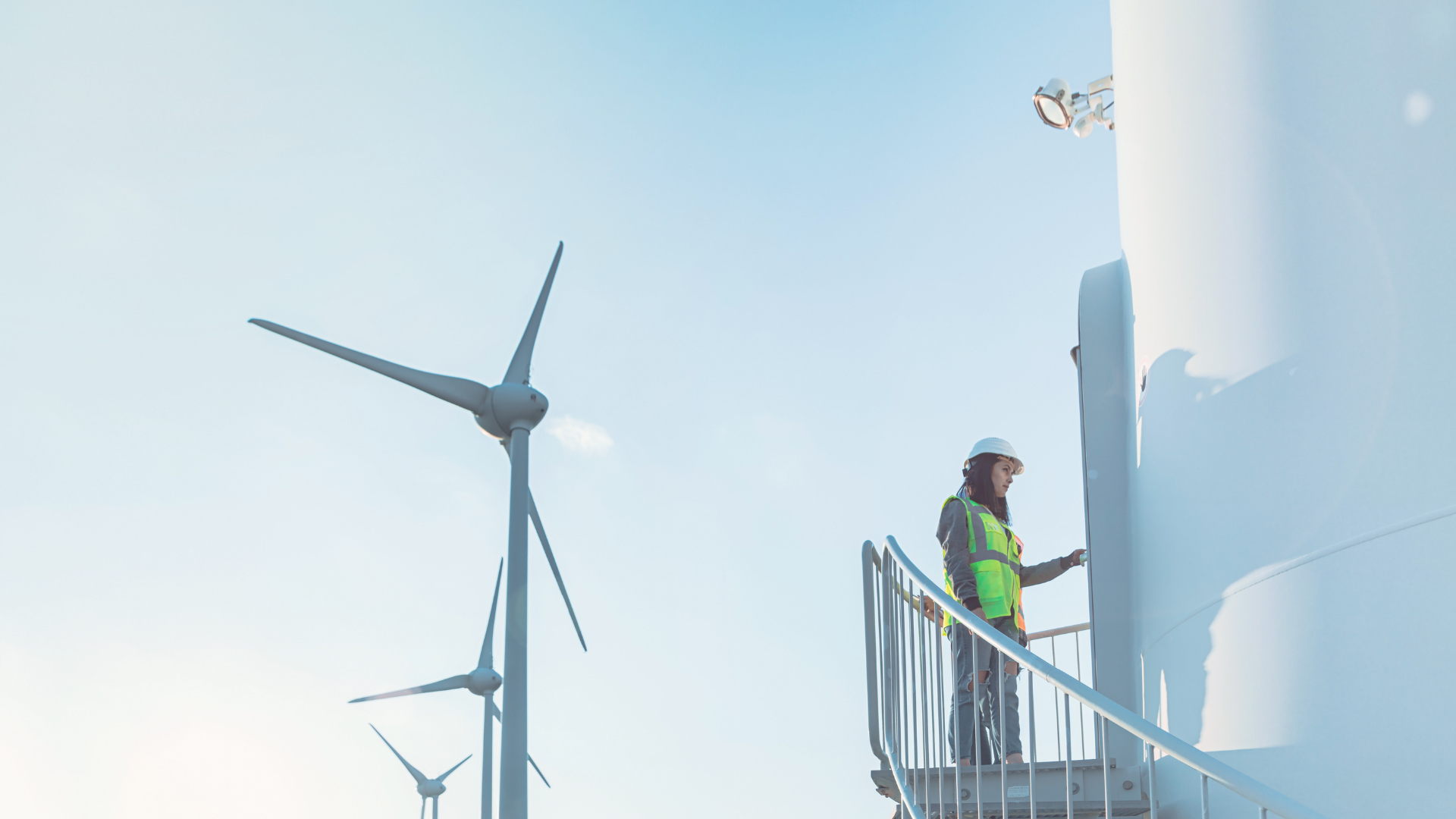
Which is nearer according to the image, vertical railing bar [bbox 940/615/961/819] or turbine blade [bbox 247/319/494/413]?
vertical railing bar [bbox 940/615/961/819]

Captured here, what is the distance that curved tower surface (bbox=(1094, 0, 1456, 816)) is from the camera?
385cm

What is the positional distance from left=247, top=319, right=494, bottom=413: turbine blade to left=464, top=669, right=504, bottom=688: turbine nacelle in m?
13.3

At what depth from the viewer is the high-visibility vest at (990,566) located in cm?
676

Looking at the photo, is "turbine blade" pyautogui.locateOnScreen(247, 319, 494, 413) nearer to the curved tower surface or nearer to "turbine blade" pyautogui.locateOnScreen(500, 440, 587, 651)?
"turbine blade" pyautogui.locateOnScreen(500, 440, 587, 651)

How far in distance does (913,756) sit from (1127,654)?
1.60 m

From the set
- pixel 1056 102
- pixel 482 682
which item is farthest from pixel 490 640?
pixel 1056 102

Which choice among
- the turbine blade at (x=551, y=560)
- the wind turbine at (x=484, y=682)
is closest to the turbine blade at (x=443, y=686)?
the wind turbine at (x=484, y=682)

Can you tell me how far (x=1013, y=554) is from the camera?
7.16 meters

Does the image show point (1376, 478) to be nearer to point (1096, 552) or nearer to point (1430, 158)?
point (1430, 158)

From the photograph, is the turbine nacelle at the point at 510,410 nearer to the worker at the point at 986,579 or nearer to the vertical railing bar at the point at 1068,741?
Answer: the worker at the point at 986,579

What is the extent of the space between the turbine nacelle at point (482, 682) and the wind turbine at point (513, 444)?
34.7 feet

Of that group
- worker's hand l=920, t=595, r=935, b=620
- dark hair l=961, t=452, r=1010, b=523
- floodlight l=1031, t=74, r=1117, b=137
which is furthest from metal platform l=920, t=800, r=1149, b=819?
floodlight l=1031, t=74, r=1117, b=137

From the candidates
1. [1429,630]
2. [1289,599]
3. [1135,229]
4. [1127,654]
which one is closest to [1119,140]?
[1135,229]

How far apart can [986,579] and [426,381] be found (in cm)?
1006
